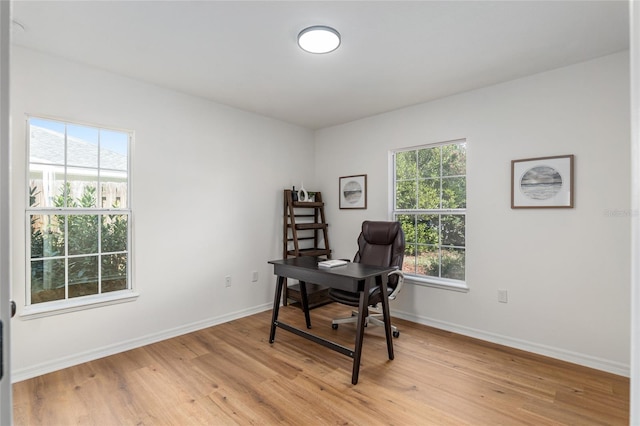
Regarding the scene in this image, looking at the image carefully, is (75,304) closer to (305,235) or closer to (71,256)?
(71,256)

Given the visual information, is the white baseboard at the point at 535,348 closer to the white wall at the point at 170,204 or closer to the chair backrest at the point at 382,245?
the chair backrest at the point at 382,245

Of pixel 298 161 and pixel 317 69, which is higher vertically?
pixel 317 69

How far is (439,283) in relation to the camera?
3545mm

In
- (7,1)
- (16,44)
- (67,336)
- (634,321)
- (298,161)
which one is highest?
(16,44)

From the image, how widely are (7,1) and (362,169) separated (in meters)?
3.93

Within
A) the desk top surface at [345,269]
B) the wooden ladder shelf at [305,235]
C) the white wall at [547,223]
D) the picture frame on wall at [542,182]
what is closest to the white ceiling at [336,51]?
the white wall at [547,223]

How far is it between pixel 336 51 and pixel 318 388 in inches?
102

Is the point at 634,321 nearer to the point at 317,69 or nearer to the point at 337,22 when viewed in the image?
the point at 337,22

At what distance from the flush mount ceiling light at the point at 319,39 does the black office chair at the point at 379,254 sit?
1.95 m

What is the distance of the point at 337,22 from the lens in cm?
217

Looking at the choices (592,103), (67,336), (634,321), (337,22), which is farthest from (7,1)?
(592,103)

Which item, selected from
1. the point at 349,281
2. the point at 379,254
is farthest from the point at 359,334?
the point at 379,254

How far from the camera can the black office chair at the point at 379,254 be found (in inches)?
127

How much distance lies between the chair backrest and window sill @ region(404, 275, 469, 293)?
512mm
